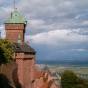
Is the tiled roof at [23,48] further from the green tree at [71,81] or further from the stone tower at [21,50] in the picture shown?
the green tree at [71,81]

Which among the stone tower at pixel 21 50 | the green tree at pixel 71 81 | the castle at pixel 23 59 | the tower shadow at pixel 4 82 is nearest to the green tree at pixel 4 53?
the tower shadow at pixel 4 82

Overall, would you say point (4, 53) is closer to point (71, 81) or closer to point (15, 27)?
point (15, 27)

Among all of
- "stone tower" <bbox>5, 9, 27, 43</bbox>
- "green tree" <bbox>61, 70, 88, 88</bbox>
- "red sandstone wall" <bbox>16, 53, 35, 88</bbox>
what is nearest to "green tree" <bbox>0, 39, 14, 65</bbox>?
"red sandstone wall" <bbox>16, 53, 35, 88</bbox>

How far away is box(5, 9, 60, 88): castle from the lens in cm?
6016

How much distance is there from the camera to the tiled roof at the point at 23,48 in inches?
2403

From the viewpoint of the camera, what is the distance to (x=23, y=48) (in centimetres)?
6288

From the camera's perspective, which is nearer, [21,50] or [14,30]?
[21,50]

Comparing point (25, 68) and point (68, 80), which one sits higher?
point (25, 68)

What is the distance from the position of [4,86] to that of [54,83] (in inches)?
698

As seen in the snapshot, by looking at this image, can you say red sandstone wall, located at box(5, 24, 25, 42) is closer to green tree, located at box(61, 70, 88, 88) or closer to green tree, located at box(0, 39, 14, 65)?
green tree, located at box(61, 70, 88, 88)

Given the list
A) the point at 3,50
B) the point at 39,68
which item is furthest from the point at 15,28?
the point at 3,50

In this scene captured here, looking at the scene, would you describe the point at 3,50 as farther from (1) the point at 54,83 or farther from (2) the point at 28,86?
(1) the point at 54,83

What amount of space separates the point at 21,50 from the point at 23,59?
128 cm

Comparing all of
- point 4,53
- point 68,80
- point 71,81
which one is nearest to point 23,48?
point 68,80
